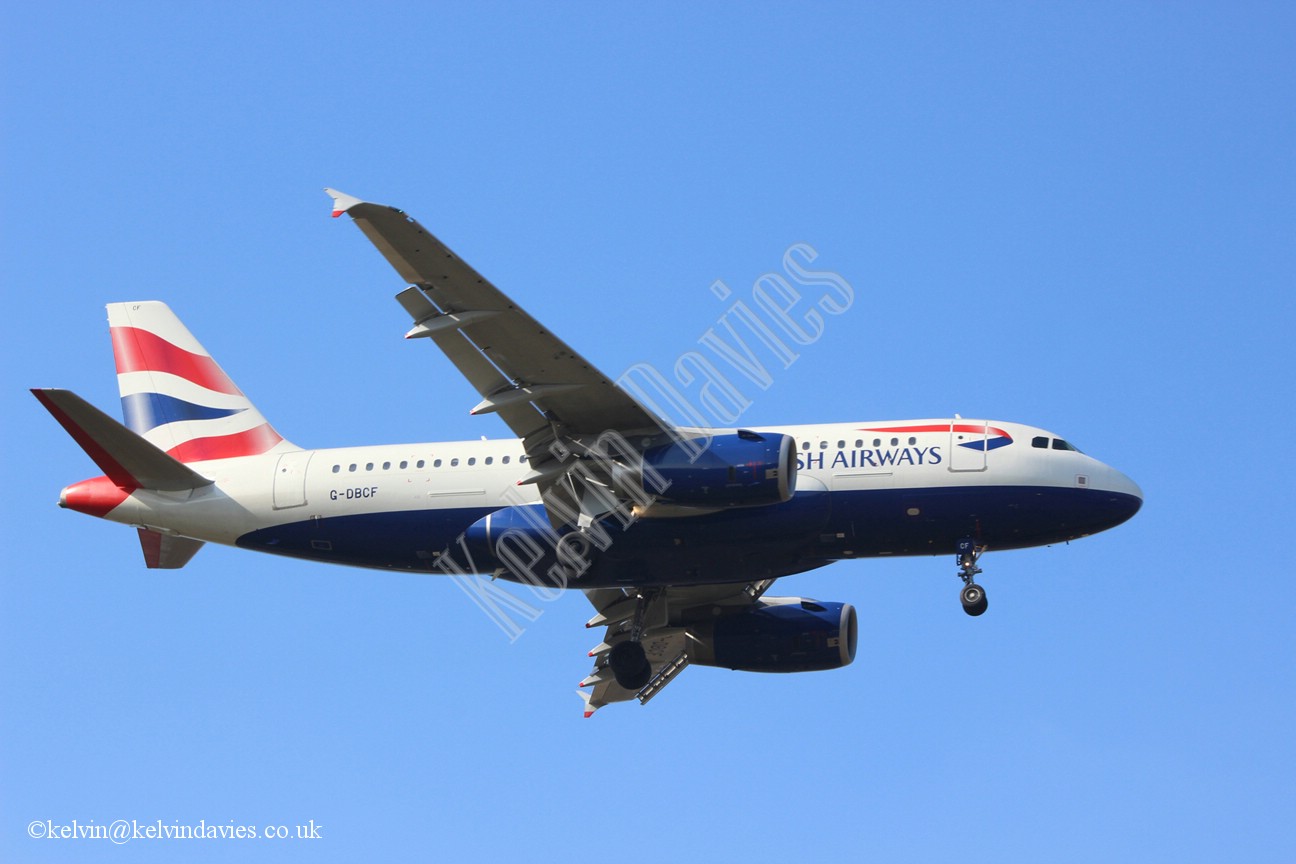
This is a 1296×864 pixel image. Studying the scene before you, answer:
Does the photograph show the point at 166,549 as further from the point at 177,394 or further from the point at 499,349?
the point at 499,349

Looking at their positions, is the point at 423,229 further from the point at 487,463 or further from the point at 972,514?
the point at 972,514

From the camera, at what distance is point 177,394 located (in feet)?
152

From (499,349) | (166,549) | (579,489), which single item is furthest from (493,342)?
(166,549)

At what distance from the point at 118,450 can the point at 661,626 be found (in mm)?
14347

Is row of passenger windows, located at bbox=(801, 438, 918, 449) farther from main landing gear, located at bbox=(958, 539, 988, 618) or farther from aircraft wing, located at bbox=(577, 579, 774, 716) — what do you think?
aircraft wing, located at bbox=(577, 579, 774, 716)

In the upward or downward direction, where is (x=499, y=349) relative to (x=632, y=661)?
upward

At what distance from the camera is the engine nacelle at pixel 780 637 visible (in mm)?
46156

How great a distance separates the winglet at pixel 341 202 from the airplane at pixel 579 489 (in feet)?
6.50

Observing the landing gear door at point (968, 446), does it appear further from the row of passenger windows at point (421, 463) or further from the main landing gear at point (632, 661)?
the row of passenger windows at point (421, 463)

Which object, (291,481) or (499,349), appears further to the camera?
(291,481)

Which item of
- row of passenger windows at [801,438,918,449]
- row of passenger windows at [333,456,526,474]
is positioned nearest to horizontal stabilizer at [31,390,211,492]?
row of passenger windows at [333,456,526,474]

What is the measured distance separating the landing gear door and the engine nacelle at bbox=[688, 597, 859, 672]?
8.09 meters

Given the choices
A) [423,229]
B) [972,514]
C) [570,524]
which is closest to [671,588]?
[570,524]

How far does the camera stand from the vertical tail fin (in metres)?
45.3
